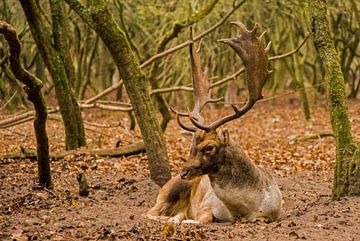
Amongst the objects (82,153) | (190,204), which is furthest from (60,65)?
(190,204)

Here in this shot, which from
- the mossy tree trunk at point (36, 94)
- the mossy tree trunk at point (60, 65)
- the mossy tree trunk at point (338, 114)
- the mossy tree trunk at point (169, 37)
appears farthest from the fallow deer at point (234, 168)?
the mossy tree trunk at point (169, 37)

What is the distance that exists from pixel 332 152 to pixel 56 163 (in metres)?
6.22

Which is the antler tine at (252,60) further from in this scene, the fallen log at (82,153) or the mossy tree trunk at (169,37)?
the mossy tree trunk at (169,37)

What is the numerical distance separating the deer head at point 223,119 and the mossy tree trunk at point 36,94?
2.00 metres

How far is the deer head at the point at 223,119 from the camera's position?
329 inches

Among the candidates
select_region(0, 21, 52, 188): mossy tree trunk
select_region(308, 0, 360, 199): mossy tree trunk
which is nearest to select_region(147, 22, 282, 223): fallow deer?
select_region(308, 0, 360, 199): mossy tree trunk

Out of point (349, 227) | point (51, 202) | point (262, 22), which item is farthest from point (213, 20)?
point (349, 227)

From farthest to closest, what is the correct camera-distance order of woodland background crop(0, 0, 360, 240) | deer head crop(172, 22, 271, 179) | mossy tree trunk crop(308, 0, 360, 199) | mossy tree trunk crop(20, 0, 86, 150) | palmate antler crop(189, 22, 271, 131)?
mossy tree trunk crop(20, 0, 86, 150) < palmate antler crop(189, 22, 271, 131) < mossy tree trunk crop(308, 0, 360, 199) < deer head crop(172, 22, 271, 179) < woodland background crop(0, 0, 360, 240)

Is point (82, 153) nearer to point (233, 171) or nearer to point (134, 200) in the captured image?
point (134, 200)

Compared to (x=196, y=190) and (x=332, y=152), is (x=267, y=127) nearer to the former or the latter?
(x=332, y=152)

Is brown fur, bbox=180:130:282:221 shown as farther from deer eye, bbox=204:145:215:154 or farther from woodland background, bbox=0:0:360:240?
woodland background, bbox=0:0:360:240

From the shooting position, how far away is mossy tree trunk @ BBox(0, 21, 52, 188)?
8.41m

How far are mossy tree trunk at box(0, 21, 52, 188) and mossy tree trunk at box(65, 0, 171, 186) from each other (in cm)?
156

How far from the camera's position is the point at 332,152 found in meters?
15.6
